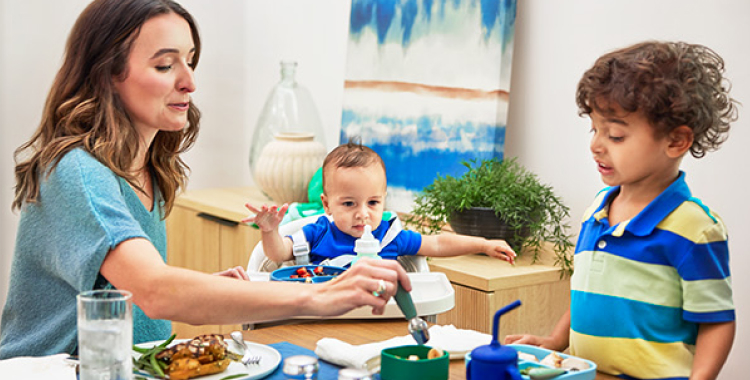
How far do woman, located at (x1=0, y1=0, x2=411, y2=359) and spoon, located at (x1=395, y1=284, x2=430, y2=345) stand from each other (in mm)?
22

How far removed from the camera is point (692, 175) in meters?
2.29

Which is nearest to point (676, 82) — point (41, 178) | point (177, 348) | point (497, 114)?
point (177, 348)

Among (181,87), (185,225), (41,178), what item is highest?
(181,87)

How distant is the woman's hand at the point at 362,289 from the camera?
4.10ft

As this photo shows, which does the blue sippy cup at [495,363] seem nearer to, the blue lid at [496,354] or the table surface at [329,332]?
the blue lid at [496,354]

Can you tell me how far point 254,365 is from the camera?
132cm

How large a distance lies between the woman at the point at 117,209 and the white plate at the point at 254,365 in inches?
Result: 2.7

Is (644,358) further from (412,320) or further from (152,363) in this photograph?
(152,363)

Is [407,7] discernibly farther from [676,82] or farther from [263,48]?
[676,82]

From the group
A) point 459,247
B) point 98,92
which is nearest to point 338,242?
point 459,247

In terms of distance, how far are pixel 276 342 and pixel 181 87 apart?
0.53m

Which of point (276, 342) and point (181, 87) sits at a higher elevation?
point (181, 87)

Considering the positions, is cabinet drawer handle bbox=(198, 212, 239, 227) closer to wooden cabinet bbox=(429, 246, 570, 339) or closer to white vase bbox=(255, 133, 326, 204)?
white vase bbox=(255, 133, 326, 204)

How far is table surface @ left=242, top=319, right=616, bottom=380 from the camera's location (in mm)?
1540
